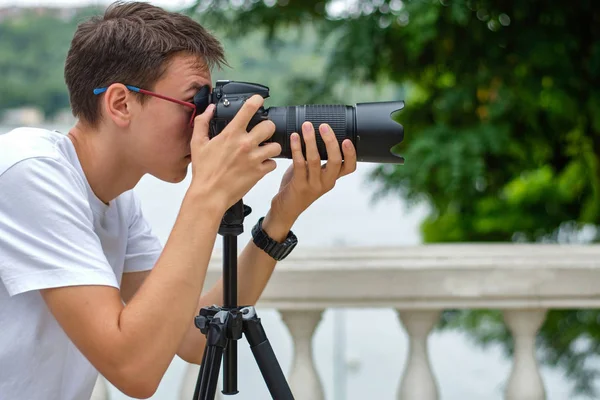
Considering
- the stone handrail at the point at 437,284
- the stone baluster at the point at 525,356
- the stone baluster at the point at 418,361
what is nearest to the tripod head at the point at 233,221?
the stone handrail at the point at 437,284

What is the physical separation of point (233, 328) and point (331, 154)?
0.32 meters

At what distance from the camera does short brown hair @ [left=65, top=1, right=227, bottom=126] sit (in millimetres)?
1211

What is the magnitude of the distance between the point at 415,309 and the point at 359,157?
53 centimetres

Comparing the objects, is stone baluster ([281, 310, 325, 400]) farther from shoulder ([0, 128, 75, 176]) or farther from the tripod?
shoulder ([0, 128, 75, 176])

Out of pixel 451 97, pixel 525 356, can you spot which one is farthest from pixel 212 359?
pixel 451 97

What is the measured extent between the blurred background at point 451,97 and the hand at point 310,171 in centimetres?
83

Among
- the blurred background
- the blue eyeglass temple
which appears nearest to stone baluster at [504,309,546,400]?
the blurred background

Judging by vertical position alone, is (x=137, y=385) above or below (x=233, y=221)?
below

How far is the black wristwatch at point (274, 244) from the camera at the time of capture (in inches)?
54.6

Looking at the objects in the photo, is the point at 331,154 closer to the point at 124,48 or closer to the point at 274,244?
the point at 274,244

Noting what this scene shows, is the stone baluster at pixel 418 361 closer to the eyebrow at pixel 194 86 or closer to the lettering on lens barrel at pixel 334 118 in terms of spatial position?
the lettering on lens barrel at pixel 334 118

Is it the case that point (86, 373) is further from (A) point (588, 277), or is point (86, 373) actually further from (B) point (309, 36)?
(B) point (309, 36)

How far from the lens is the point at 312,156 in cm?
127

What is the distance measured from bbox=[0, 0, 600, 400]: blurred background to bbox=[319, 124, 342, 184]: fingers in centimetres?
91
